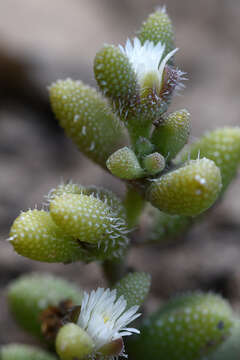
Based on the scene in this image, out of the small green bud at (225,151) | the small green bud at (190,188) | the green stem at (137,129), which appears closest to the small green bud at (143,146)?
the green stem at (137,129)

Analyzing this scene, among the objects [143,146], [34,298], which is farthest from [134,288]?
[34,298]

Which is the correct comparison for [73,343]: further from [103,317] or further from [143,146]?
[143,146]

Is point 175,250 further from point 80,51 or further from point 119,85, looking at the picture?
point 80,51

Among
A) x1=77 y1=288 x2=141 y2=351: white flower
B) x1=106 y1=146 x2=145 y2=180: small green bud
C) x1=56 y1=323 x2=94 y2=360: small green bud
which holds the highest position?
x1=106 y1=146 x2=145 y2=180: small green bud

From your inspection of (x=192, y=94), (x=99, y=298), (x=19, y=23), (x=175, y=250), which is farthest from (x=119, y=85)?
(x=19, y=23)

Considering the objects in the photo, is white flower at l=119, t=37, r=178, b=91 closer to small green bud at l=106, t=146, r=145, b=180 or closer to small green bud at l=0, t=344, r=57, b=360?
small green bud at l=106, t=146, r=145, b=180

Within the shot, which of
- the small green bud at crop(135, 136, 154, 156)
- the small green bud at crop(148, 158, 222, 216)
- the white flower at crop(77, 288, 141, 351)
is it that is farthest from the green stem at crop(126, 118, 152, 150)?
the white flower at crop(77, 288, 141, 351)

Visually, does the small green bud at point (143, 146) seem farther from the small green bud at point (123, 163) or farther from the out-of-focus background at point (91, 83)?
the out-of-focus background at point (91, 83)
